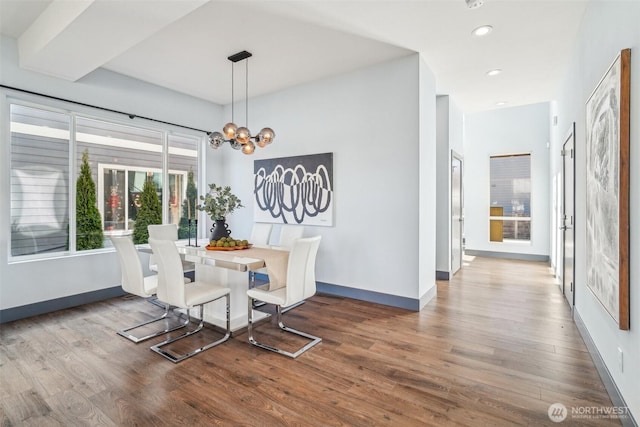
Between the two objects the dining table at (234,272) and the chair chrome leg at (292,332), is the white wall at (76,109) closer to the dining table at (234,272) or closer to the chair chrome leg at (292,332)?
the dining table at (234,272)

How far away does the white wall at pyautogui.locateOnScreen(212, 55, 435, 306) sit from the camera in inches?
155

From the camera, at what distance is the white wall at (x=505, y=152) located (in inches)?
278

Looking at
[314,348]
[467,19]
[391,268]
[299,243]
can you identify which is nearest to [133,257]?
[299,243]

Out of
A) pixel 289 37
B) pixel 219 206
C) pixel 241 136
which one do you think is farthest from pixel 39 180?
pixel 289 37

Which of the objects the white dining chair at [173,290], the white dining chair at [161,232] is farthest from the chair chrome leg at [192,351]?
the white dining chair at [161,232]

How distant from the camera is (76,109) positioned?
4129 millimetres

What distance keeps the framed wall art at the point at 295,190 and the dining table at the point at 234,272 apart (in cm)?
126

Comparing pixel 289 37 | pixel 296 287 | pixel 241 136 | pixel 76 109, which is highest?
pixel 289 37

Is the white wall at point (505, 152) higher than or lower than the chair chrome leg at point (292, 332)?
higher

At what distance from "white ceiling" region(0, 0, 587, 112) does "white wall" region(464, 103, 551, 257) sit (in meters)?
2.99

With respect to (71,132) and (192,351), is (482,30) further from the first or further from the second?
(71,132)

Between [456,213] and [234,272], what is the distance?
428cm

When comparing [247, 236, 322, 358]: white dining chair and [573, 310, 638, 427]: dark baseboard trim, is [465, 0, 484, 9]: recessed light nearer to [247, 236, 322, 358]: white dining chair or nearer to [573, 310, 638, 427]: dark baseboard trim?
[247, 236, 322, 358]: white dining chair

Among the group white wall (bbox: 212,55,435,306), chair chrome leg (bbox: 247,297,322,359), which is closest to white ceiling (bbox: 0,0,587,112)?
white wall (bbox: 212,55,435,306)
